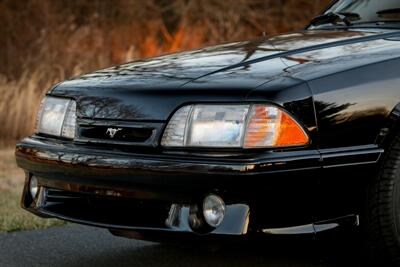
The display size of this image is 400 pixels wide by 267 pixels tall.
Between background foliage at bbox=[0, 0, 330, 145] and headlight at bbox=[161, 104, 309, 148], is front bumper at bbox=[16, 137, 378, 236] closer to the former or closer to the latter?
headlight at bbox=[161, 104, 309, 148]

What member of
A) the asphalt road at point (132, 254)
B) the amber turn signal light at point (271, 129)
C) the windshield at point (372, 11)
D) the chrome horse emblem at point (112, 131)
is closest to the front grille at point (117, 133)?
the chrome horse emblem at point (112, 131)

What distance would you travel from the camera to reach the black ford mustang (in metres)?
3.19

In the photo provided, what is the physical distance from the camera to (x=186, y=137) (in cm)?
330

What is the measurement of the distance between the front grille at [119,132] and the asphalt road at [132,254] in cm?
68

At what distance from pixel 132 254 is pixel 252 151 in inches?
55.7

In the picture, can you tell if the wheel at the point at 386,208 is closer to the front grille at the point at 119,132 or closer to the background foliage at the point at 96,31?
the front grille at the point at 119,132

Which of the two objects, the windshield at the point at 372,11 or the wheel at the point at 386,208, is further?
the windshield at the point at 372,11

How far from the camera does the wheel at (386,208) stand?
3398 mm

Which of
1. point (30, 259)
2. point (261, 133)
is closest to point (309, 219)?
point (261, 133)

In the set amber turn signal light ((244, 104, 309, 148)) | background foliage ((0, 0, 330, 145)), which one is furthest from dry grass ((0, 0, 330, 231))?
amber turn signal light ((244, 104, 309, 148))

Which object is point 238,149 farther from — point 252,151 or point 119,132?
point 119,132

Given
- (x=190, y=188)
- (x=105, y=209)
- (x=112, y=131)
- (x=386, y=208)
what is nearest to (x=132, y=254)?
(x=105, y=209)

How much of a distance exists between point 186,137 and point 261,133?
0.30m

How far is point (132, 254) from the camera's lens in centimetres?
436
